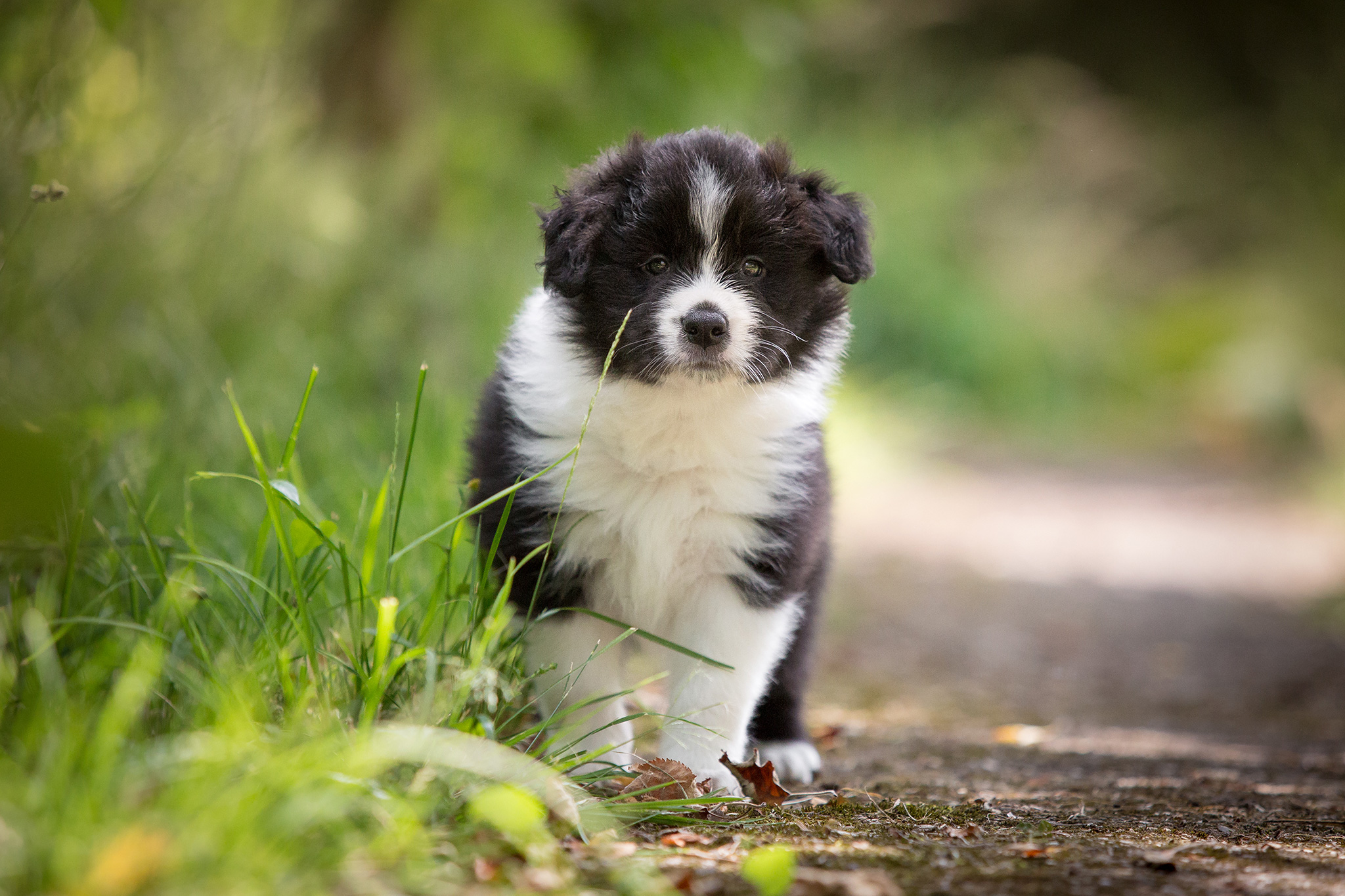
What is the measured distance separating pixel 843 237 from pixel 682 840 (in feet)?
4.91

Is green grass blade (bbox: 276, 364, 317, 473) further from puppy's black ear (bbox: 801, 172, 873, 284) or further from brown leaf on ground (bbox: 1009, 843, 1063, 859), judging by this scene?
brown leaf on ground (bbox: 1009, 843, 1063, 859)

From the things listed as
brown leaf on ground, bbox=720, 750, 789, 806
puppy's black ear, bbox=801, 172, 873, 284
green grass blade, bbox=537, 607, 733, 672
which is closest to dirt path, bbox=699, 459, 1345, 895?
brown leaf on ground, bbox=720, 750, 789, 806

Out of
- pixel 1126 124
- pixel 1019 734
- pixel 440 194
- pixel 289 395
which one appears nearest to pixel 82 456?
pixel 289 395

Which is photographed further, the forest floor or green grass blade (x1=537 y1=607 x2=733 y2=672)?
green grass blade (x1=537 y1=607 x2=733 y2=672)

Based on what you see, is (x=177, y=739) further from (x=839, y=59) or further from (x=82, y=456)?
(x=839, y=59)

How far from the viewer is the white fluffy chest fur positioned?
2.65m

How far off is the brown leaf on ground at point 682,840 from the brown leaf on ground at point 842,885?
0.80 ft

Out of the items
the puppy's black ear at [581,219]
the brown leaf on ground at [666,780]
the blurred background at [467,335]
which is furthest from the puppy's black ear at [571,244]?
the brown leaf on ground at [666,780]

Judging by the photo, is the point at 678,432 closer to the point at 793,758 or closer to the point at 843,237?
the point at 843,237

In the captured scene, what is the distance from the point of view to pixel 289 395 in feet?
15.5

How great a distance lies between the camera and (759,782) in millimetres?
2531

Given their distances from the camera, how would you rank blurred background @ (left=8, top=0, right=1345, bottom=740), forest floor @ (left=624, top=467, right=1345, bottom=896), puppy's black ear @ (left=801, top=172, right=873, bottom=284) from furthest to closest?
blurred background @ (left=8, top=0, right=1345, bottom=740)
puppy's black ear @ (left=801, top=172, right=873, bottom=284)
forest floor @ (left=624, top=467, right=1345, bottom=896)

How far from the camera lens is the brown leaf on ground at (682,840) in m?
2.00

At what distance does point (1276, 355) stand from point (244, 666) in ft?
45.8
